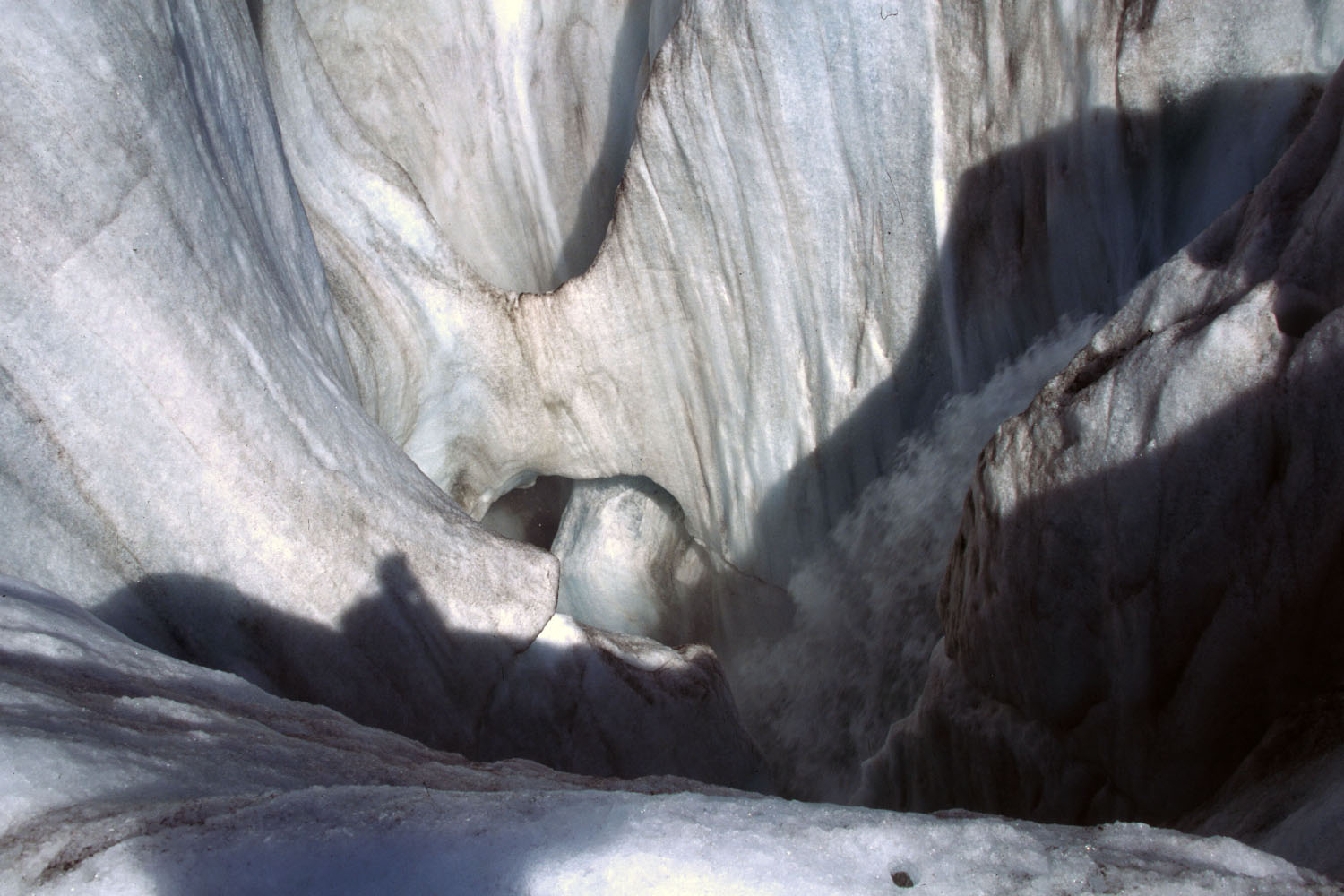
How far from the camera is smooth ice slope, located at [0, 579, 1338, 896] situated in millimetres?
989

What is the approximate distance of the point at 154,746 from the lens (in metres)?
1.25

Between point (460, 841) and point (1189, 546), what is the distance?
1.56m

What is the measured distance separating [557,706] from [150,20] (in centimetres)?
180

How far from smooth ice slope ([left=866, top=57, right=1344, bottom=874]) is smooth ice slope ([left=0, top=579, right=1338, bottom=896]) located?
0.54 meters

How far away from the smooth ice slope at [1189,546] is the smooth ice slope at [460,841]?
→ 1.77ft

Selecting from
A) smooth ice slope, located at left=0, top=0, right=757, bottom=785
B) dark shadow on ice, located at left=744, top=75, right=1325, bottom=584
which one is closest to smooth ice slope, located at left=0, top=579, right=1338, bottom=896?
smooth ice slope, located at left=0, top=0, right=757, bottom=785

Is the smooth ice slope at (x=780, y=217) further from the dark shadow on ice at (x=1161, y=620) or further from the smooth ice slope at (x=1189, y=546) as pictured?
the dark shadow on ice at (x=1161, y=620)

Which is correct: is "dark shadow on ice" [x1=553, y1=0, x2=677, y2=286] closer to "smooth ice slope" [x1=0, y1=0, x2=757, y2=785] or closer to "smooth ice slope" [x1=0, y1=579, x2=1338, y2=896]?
"smooth ice slope" [x1=0, y1=0, x2=757, y2=785]

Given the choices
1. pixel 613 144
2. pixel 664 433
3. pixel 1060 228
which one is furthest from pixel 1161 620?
pixel 613 144

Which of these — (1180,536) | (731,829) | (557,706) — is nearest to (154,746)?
(731,829)

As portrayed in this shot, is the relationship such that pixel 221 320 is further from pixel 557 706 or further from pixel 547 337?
Result: pixel 547 337

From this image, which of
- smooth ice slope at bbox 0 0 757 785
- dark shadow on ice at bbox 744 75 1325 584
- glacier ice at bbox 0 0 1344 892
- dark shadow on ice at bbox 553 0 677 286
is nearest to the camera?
glacier ice at bbox 0 0 1344 892

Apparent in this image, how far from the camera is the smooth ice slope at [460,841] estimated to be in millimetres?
→ 989

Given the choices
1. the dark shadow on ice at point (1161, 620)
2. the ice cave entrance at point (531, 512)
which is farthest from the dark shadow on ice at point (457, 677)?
the ice cave entrance at point (531, 512)
